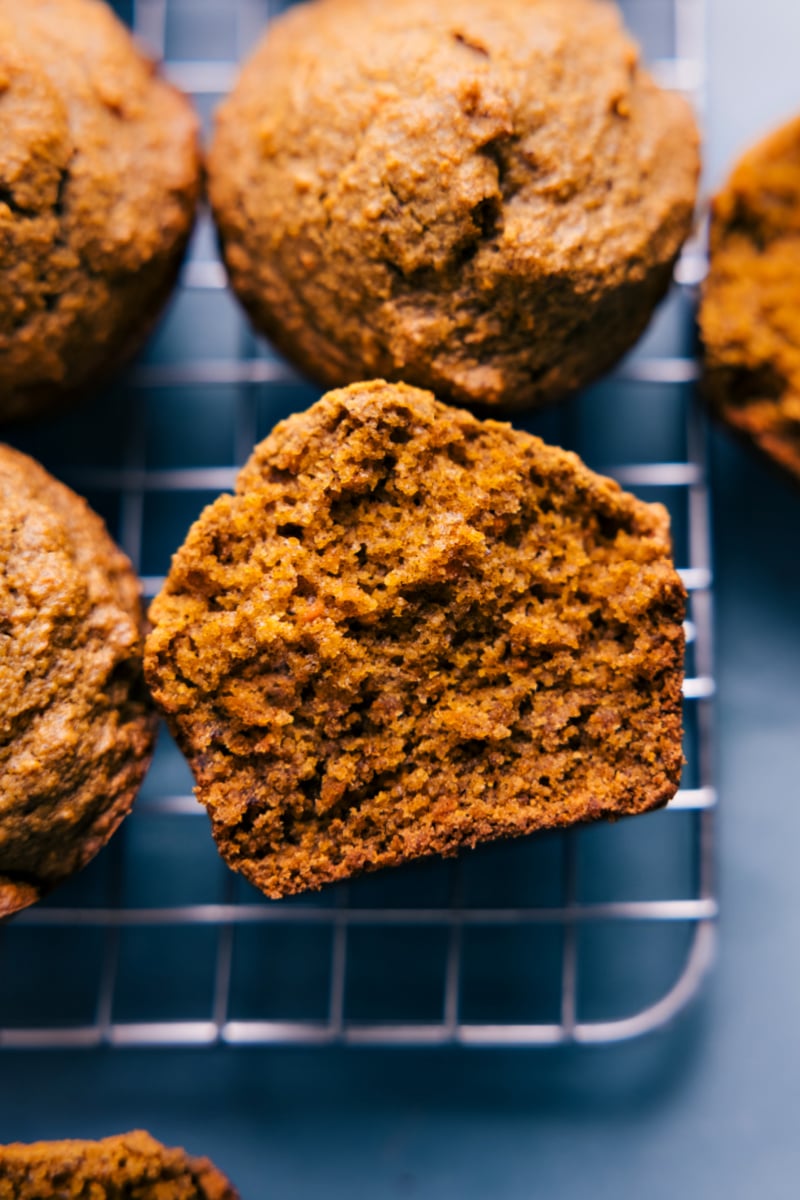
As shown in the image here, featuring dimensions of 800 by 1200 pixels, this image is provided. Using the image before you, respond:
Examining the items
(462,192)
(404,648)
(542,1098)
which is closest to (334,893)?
(542,1098)

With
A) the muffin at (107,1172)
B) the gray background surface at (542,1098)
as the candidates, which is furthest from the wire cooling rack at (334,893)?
the muffin at (107,1172)

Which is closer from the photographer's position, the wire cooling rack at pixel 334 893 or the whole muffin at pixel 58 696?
the whole muffin at pixel 58 696

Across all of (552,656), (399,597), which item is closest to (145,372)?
(399,597)

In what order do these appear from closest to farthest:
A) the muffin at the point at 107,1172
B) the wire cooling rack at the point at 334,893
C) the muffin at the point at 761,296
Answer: the muffin at the point at 107,1172
the muffin at the point at 761,296
the wire cooling rack at the point at 334,893

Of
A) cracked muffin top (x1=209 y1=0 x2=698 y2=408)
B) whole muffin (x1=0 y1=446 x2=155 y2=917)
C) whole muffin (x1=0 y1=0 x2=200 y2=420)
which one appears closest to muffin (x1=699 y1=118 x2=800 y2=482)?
cracked muffin top (x1=209 y1=0 x2=698 y2=408)

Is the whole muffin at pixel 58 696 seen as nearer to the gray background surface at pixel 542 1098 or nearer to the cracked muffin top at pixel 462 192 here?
the cracked muffin top at pixel 462 192

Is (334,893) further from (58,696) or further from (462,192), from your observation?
(462,192)

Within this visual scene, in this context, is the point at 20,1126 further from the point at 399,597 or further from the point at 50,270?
the point at 50,270
